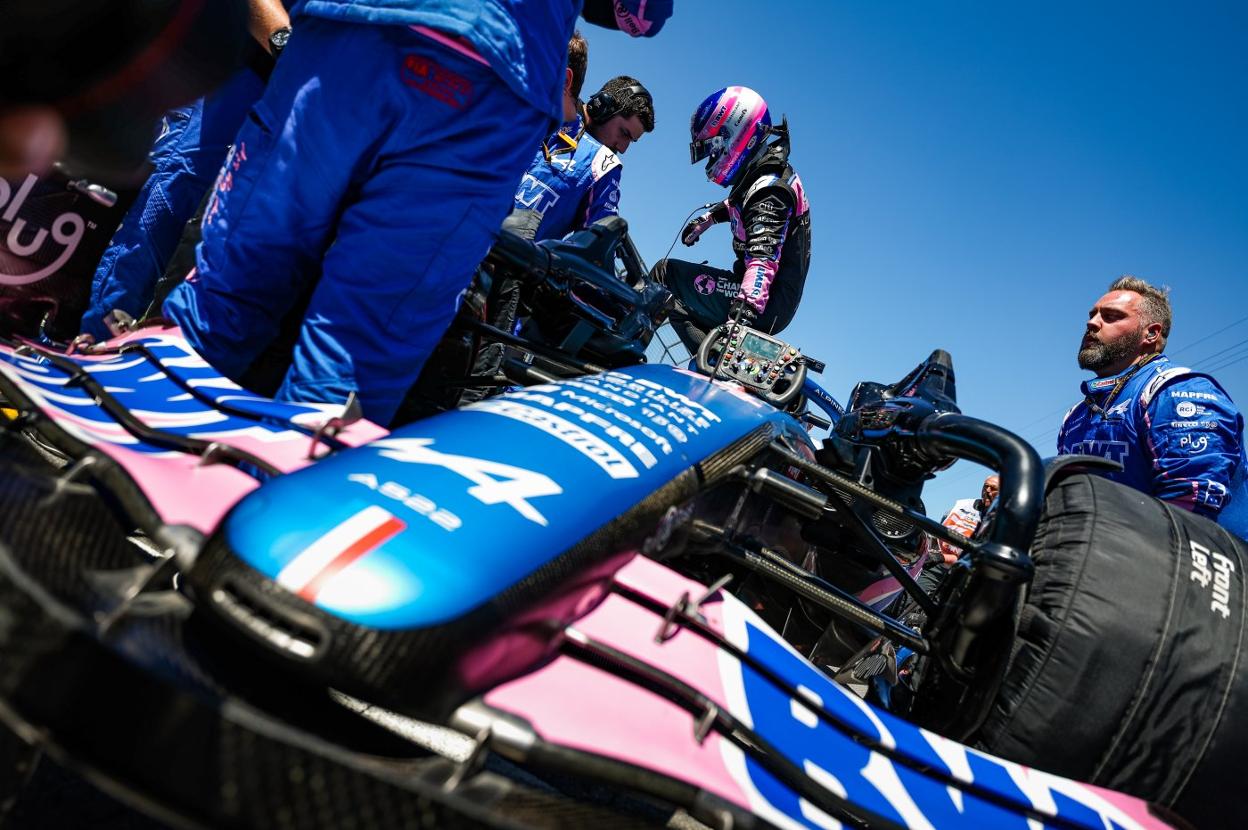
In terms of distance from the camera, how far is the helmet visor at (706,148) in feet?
19.2

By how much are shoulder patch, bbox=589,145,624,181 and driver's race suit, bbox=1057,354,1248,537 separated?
2944 mm

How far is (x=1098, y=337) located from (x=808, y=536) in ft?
10.9

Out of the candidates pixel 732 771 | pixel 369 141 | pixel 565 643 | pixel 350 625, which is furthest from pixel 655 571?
pixel 369 141

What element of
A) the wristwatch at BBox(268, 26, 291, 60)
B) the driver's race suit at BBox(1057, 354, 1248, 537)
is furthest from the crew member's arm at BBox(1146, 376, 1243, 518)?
the wristwatch at BBox(268, 26, 291, 60)

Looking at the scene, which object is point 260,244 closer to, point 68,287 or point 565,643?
point 68,287

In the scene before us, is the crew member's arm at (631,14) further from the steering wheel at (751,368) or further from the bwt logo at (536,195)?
the bwt logo at (536,195)

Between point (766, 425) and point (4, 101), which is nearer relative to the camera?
point (4, 101)

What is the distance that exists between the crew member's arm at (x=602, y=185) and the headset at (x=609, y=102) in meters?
0.61

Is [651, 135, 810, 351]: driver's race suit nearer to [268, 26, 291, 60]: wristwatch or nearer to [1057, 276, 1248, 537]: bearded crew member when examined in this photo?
[1057, 276, 1248, 537]: bearded crew member

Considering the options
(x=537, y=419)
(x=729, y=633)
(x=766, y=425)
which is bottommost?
(x=729, y=633)

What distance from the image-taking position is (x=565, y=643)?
1.13 metres

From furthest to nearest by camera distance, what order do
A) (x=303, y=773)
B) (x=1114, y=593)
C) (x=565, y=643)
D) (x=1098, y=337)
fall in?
1. (x=1098, y=337)
2. (x=1114, y=593)
3. (x=565, y=643)
4. (x=303, y=773)

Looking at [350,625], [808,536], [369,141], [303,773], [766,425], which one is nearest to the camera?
[303,773]

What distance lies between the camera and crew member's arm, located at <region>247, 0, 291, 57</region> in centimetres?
232
